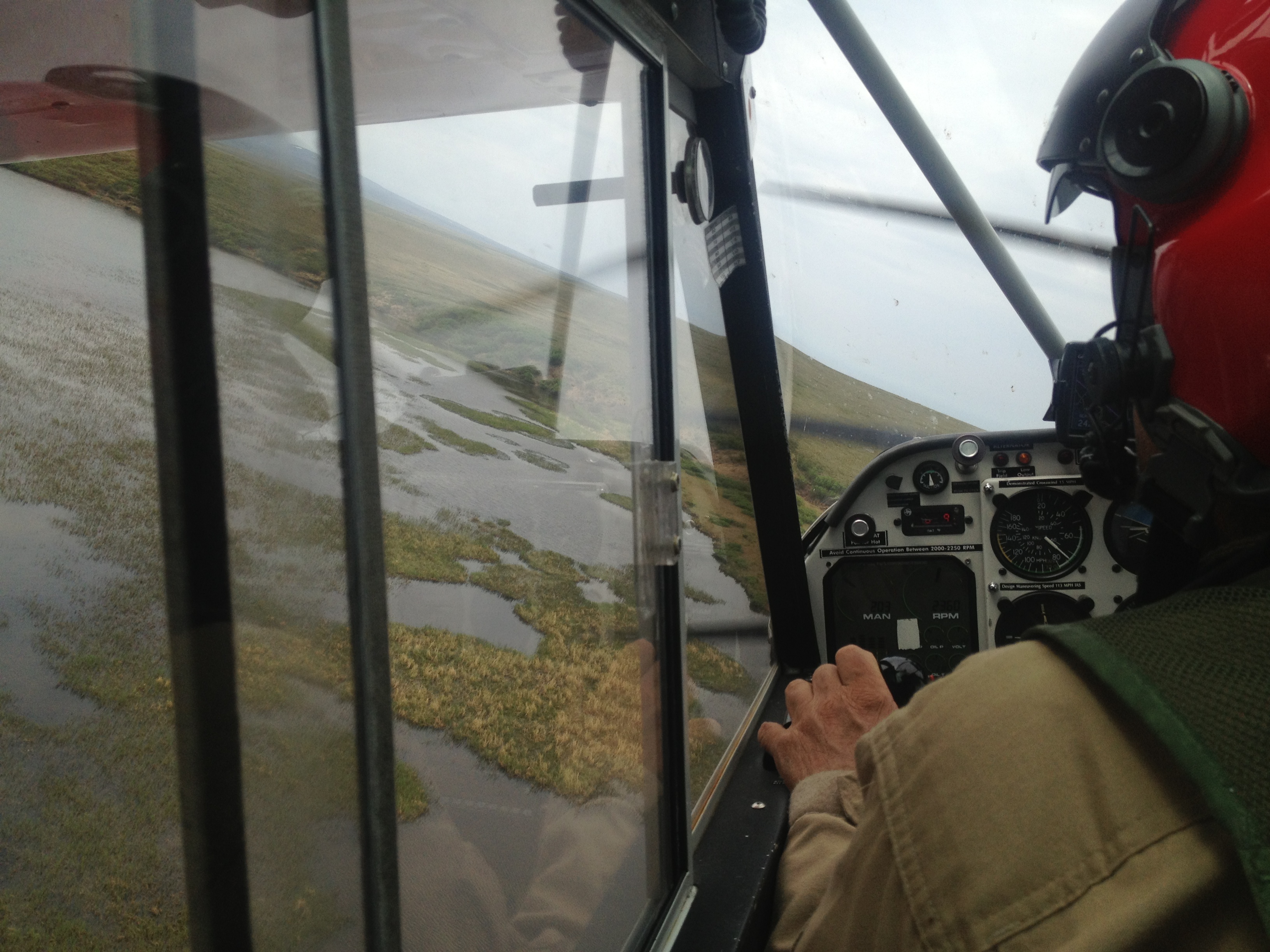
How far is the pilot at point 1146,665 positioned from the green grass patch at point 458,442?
0.48m

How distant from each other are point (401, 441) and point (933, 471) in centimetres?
270

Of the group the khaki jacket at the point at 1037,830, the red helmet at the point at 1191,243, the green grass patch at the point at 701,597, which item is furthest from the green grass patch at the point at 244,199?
the green grass patch at the point at 701,597

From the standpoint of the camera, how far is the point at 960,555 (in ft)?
10.3

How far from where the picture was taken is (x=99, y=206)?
48 centimetres

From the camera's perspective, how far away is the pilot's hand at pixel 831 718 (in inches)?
64.4

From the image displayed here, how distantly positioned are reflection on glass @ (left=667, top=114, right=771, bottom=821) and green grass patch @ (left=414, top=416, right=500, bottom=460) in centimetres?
65

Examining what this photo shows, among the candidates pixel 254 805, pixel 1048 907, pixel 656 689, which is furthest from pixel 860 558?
pixel 254 805

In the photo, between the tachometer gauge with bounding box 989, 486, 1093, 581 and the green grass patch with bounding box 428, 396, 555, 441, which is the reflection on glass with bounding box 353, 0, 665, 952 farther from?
the tachometer gauge with bounding box 989, 486, 1093, 581

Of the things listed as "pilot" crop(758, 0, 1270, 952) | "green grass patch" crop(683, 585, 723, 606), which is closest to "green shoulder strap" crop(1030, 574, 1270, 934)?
"pilot" crop(758, 0, 1270, 952)

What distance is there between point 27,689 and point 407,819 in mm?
379

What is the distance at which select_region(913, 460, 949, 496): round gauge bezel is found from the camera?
10.4 ft

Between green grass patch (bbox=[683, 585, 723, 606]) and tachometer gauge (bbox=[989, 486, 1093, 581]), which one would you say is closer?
green grass patch (bbox=[683, 585, 723, 606])

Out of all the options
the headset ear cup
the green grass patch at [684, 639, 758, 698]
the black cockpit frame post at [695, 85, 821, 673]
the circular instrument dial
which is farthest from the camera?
the circular instrument dial

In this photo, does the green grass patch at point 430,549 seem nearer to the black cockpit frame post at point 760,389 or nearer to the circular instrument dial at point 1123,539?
the black cockpit frame post at point 760,389
